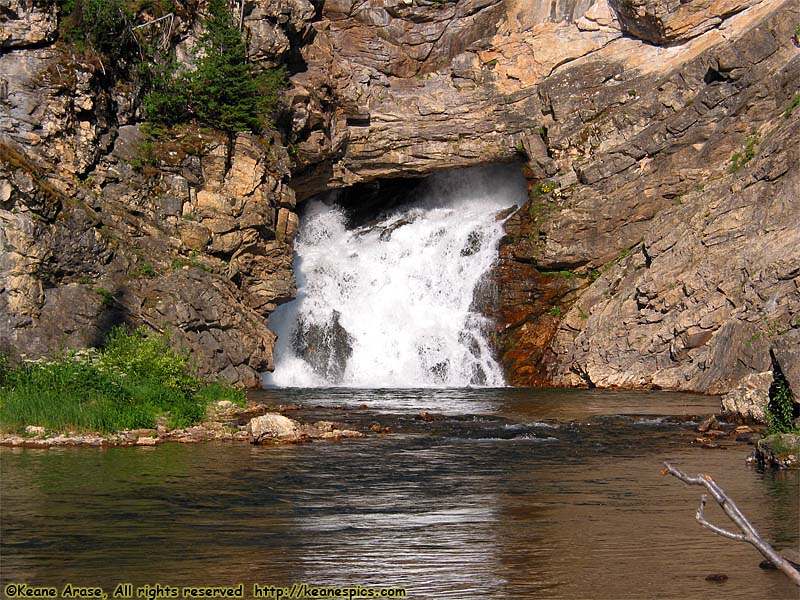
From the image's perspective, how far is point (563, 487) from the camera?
16516mm

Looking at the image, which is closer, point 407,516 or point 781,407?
point 407,516

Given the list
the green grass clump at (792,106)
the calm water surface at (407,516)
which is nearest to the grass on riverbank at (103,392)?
the calm water surface at (407,516)

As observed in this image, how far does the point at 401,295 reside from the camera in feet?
162

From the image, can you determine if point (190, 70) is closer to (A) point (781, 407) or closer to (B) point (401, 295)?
(B) point (401, 295)

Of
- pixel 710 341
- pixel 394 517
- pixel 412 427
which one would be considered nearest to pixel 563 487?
pixel 394 517

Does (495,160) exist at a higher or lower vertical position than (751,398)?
higher

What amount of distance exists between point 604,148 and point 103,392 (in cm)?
3162

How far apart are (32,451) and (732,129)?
33969 mm

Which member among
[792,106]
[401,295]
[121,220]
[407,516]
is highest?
[792,106]

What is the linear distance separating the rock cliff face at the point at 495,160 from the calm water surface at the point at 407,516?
16133 millimetres

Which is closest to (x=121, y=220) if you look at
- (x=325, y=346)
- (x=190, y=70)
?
(x=190, y=70)

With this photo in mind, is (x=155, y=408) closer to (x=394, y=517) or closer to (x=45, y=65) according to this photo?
(x=394, y=517)

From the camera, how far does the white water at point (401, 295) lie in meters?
45.6

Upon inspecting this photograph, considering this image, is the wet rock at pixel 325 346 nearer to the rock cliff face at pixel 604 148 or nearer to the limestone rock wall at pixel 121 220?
the limestone rock wall at pixel 121 220
